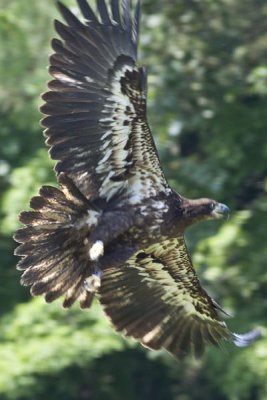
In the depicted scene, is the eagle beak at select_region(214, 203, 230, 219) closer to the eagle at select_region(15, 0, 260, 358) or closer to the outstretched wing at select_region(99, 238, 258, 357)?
the eagle at select_region(15, 0, 260, 358)

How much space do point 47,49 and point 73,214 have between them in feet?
17.0

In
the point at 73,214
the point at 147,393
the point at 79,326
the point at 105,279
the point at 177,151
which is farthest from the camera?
the point at 147,393

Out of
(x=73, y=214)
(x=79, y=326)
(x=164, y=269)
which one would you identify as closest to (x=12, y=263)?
(x=79, y=326)

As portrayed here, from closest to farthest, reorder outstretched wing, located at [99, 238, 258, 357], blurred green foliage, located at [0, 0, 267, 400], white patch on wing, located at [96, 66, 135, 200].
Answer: white patch on wing, located at [96, 66, 135, 200]
outstretched wing, located at [99, 238, 258, 357]
blurred green foliage, located at [0, 0, 267, 400]

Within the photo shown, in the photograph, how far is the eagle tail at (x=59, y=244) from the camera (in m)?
10.1

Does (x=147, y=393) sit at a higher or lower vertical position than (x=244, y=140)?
lower

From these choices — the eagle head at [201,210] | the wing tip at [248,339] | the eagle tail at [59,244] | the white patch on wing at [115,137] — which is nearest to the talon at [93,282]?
the eagle tail at [59,244]

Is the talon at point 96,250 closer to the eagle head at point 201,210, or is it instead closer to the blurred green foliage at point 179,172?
the eagle head at point 201,210

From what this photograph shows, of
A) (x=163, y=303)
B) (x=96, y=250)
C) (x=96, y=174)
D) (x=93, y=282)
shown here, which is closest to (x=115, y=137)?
(x=96, y=174)

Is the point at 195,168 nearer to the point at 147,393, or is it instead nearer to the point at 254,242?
the point at 254,242

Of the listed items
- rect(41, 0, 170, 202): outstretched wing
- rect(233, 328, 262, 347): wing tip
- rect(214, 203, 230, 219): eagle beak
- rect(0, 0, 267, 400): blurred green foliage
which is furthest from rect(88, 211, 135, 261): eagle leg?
rect(0, 0, 267, 400): blurred green foliage

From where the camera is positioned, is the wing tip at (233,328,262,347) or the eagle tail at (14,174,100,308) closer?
the eagle tail at (14,174,100,308)

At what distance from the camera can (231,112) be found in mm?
14367

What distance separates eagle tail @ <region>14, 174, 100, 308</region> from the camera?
1005 cm
